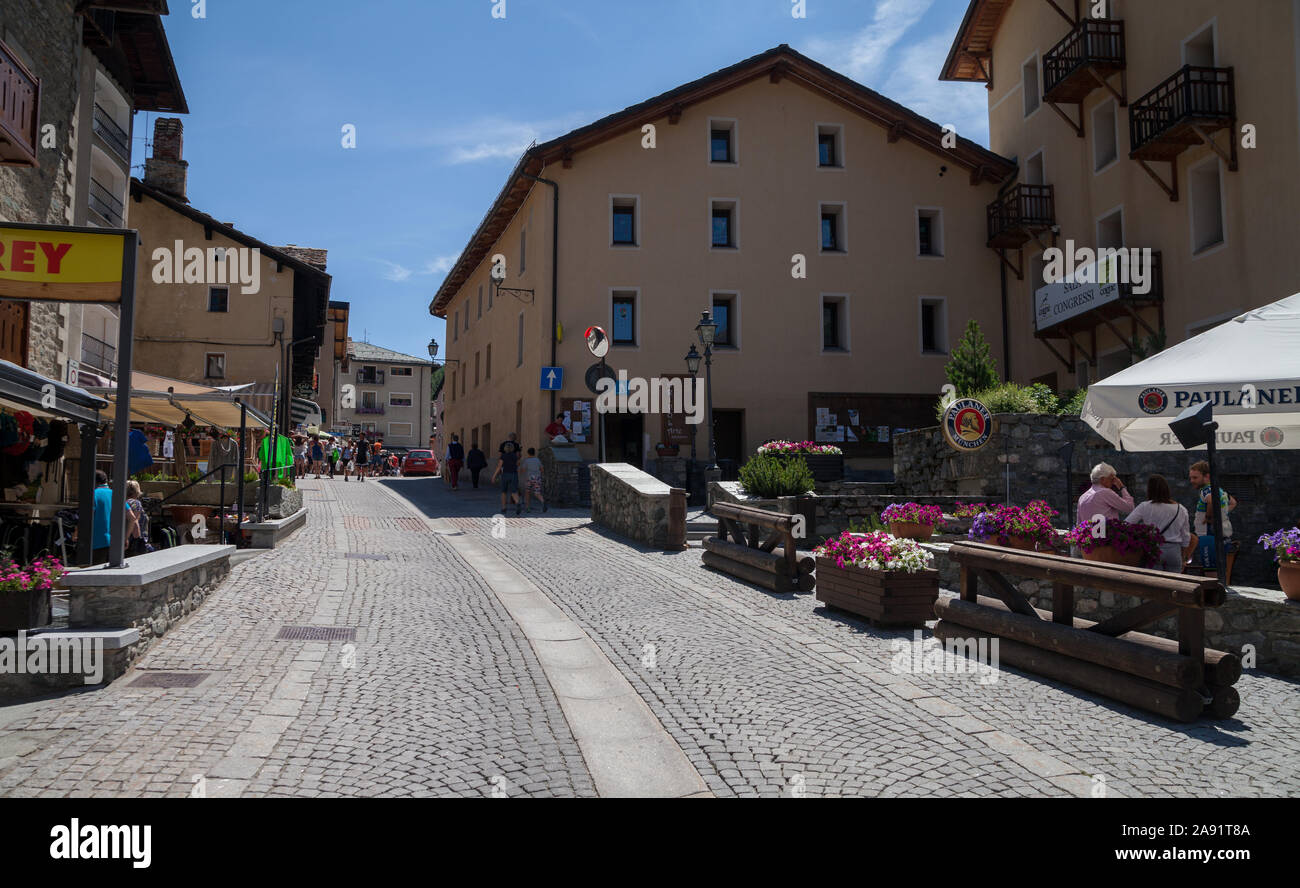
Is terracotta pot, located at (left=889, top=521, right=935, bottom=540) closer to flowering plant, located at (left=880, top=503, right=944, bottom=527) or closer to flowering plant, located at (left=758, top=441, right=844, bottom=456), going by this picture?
flowering plant, located at (left=880, top=503, right=944, bottom=527)

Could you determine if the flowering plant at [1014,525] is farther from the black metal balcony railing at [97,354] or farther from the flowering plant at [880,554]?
the black metal balcony railing at [97,354]

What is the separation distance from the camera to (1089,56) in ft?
65.4

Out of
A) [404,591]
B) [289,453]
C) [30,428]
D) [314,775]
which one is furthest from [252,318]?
[314,775]

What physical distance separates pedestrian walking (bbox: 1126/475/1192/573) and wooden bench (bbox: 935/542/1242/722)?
146cm

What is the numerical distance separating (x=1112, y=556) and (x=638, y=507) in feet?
26.0

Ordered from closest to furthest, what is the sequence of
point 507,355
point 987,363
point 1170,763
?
point 1170,763 → point 987,363 → point 507,355

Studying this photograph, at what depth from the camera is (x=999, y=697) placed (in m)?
5.84

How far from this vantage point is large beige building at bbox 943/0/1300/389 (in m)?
16.0

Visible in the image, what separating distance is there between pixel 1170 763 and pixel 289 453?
48.9 feet

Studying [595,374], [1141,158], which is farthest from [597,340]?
[1141,158]

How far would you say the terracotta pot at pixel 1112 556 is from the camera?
24.1ft

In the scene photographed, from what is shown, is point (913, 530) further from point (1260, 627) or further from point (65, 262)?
point (65, 262)

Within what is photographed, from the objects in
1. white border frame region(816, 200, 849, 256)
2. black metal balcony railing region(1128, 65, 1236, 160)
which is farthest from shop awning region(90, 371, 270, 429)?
black metal balcony railing region(1128, 65, 1236, 160)
